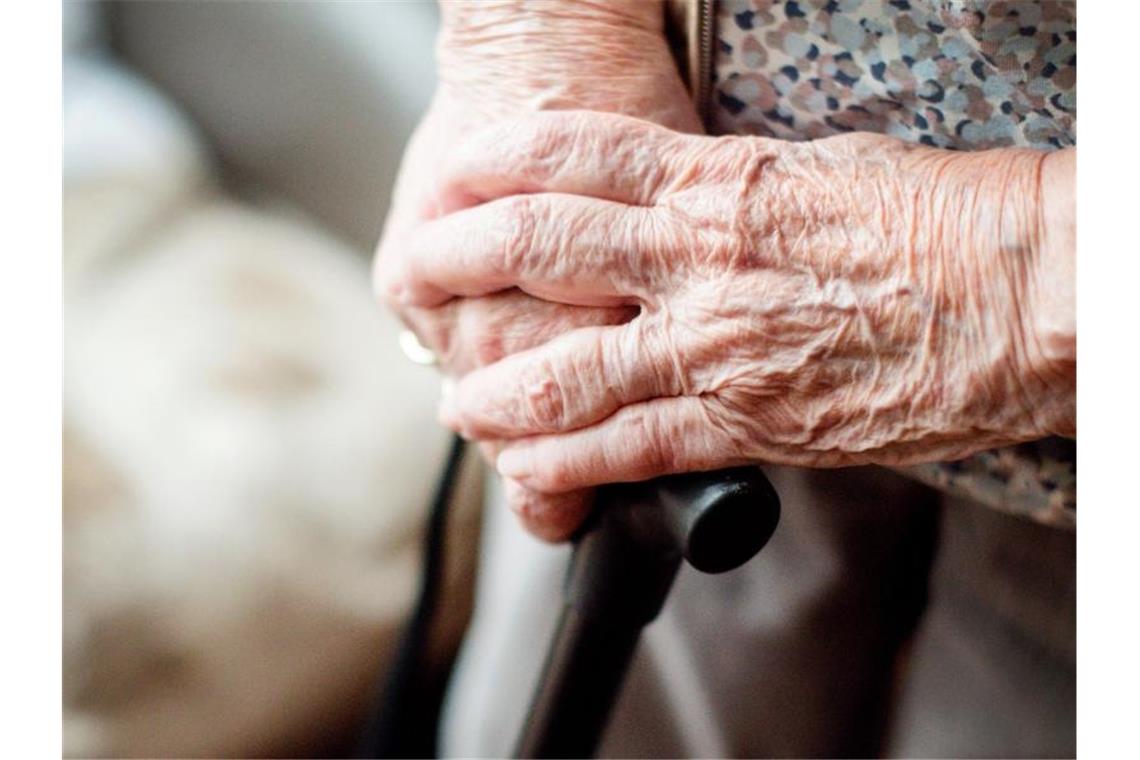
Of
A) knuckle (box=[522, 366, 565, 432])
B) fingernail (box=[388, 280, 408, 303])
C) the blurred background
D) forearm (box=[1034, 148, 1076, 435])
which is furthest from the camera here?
the blurred background

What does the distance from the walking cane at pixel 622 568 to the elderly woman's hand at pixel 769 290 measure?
3 centimetres

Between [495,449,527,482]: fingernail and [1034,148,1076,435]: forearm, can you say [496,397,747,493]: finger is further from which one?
[1034,148,1076,435]: forearm

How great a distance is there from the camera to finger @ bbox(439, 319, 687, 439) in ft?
1.77

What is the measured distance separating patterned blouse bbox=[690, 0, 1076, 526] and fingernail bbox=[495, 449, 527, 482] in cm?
24

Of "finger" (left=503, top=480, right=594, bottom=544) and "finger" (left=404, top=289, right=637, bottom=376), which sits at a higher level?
"finger" (left=404, top=289, right=637, bottom=376)

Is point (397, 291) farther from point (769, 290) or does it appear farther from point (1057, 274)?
point (1057, 274)

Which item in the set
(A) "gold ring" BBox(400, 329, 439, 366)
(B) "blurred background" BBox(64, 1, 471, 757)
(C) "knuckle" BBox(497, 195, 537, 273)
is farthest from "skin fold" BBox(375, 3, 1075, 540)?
(B) "blurred background" BBox(64, 1, 471, 757)

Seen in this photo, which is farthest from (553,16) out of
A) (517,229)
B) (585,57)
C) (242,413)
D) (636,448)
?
(242,413)

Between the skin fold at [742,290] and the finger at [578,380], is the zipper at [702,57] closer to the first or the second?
the skin fold at [742,290]

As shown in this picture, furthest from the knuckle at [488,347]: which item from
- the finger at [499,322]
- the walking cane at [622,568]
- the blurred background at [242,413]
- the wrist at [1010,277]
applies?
the blurred background at [242,413]

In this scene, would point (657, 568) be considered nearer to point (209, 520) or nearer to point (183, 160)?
point (209, 520)
